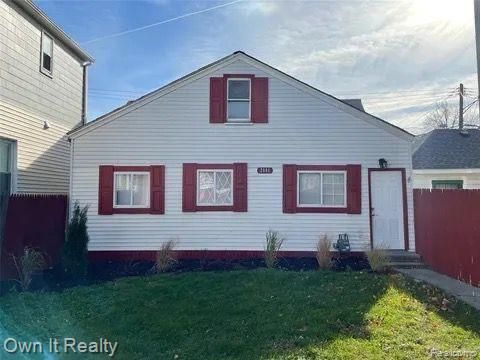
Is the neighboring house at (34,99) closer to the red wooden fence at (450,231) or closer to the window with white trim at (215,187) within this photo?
the window with white trim at (215,187)

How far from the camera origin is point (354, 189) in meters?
11.4

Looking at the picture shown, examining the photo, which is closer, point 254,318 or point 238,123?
point 254,318

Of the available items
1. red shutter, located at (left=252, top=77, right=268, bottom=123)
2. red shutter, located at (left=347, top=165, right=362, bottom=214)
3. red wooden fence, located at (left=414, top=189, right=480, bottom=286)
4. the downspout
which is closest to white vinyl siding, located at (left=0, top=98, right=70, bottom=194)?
the downspout

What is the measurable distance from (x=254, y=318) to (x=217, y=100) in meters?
7.04

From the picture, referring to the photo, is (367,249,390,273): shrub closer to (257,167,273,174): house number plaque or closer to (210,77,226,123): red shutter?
(257,167,273,174): house number plaque

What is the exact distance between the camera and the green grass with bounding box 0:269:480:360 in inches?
203

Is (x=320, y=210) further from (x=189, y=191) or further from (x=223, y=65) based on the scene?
(x=223, y=65)

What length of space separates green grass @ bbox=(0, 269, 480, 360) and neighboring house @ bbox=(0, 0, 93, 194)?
4.83 metres

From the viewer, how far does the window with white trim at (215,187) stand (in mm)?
11531

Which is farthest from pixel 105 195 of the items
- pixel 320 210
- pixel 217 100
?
pixel 320 210

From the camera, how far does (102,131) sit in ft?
37.9

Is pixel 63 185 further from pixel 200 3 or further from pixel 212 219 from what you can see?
pixel 200 3

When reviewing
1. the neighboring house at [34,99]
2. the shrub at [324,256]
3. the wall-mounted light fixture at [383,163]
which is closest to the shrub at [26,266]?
the neighboring house at [34,99]

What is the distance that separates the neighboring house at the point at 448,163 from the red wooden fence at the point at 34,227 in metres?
13.8
